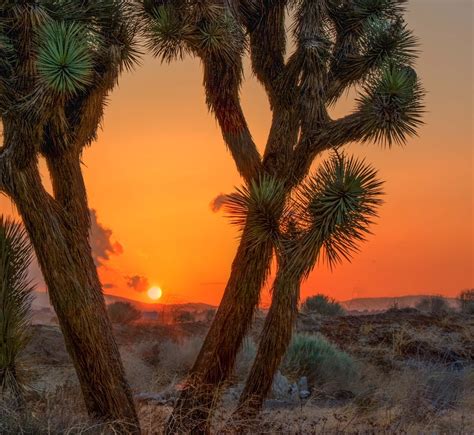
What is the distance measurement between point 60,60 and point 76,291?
2.63 m

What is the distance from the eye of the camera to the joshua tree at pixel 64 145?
309 inches

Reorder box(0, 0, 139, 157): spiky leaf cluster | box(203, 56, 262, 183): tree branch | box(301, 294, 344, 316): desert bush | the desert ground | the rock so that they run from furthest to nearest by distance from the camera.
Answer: box(301, 294, 344, 316): desert bush, the rock, box(203, 56, 262, 183): tree branch, the desert ground, box(0, 0, 139, 157): spiky leaf cluster

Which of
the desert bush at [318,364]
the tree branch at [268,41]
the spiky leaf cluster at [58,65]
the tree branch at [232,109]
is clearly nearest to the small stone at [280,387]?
the desert bush at [318,364]

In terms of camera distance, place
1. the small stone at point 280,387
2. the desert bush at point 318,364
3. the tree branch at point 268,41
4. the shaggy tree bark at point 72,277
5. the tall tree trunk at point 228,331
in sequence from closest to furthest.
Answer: the shaggy tree bark at point 72,277, the tall tree trunk at point 228,331, the tree branch at point 268,41, the small stone at point 280,387, the desert bush at point 318,364

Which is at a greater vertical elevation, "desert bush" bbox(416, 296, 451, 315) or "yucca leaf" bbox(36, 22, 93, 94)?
"yucca leaf" bbox(36, 22, 93, 94)

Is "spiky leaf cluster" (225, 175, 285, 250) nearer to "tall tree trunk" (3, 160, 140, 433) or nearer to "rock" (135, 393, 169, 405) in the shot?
"tall tree trunk" (3, 160, 140, 433)

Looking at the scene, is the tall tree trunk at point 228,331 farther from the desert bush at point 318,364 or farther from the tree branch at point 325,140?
the desert bush at point 318,364

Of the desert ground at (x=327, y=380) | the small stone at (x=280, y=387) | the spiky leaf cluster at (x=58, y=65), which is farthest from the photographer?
the small stone at (x=280, y=387)

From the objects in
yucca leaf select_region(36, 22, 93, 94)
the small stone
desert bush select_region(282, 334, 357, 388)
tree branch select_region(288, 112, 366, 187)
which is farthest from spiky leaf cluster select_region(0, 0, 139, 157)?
desert bush select_region(282, 334, 357, 388)

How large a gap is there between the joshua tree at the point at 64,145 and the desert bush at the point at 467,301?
62.8ft

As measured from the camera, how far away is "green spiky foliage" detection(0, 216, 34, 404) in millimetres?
8438

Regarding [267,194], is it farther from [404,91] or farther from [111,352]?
[111,352]

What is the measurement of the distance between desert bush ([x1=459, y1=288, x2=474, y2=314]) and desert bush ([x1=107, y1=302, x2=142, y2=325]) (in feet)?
40.0

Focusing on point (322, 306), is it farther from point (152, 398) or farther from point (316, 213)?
point (316, 213)
